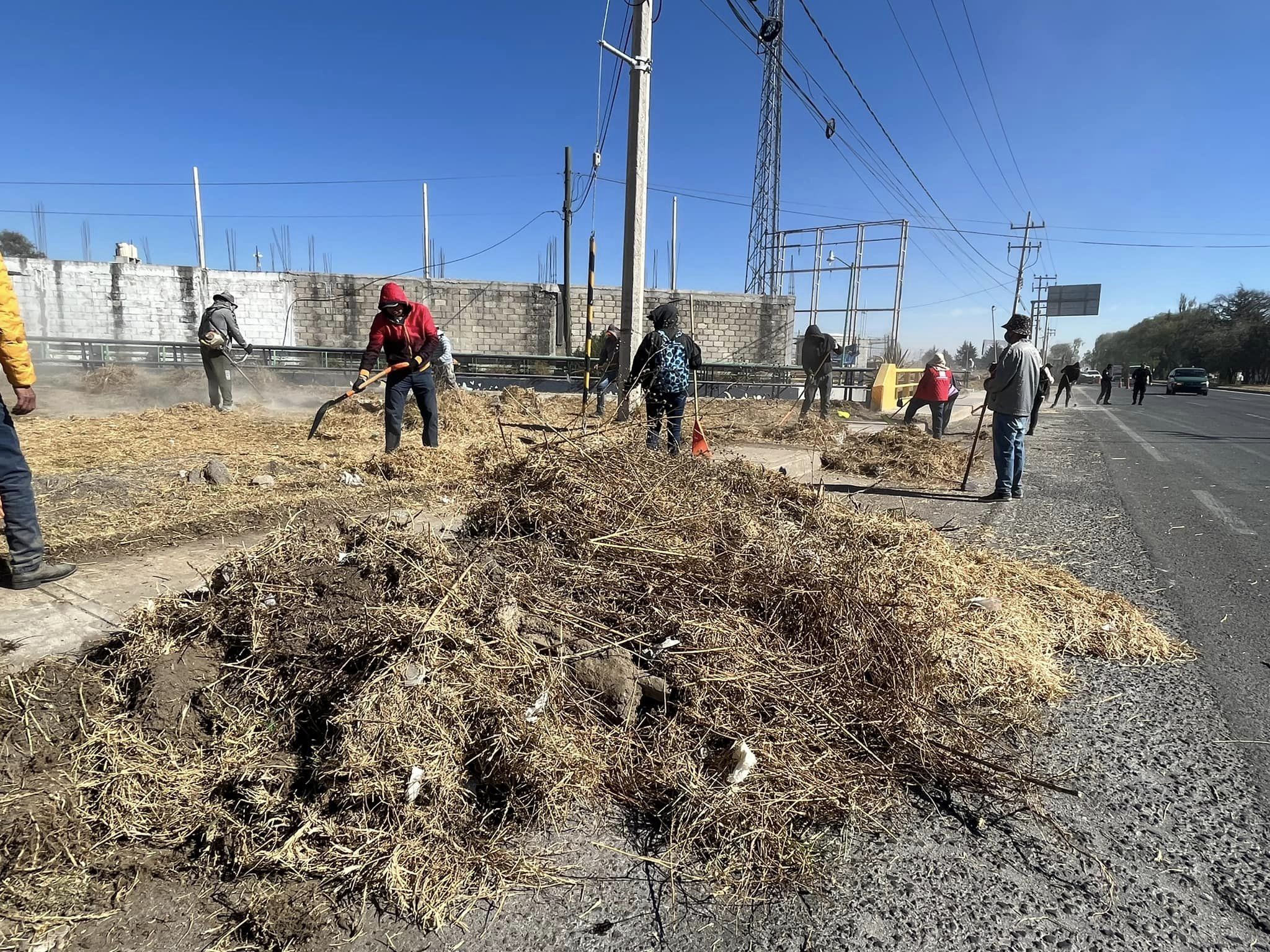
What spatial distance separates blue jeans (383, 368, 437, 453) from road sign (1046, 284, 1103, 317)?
2317 inches

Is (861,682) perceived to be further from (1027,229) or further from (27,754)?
(1027,229)

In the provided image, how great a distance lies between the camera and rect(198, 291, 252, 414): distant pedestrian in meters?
9.73

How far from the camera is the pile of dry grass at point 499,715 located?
1873 millimetres

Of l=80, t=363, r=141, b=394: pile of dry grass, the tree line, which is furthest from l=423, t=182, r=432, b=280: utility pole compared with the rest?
the tree line

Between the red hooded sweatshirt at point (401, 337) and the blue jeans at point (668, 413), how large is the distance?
211cm

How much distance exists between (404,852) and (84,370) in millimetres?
19237

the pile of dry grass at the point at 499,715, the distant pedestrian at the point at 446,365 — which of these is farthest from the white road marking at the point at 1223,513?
the distant pedestrian at the point at 446,365

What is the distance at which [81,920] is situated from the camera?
1.67 metres

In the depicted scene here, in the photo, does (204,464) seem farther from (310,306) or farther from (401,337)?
(310,306)

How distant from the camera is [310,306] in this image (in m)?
23.3

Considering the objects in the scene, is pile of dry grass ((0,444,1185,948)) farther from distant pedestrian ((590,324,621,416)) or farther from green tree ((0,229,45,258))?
green tree ((0,229,45,258))

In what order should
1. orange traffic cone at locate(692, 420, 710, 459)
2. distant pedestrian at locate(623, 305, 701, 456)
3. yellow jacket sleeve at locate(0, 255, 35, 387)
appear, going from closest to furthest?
yellow jacket sleeve at locate(0, 255, 35, 387), orange traffic cone at locate(692, 420, 710, 459), distant pedestrian at locate(623, 305, 701, 456)

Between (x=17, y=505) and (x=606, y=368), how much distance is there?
971cm

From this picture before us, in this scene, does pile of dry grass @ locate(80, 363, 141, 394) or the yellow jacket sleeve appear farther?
pile of dry grass @ locate(80, 363, 141, 394)
